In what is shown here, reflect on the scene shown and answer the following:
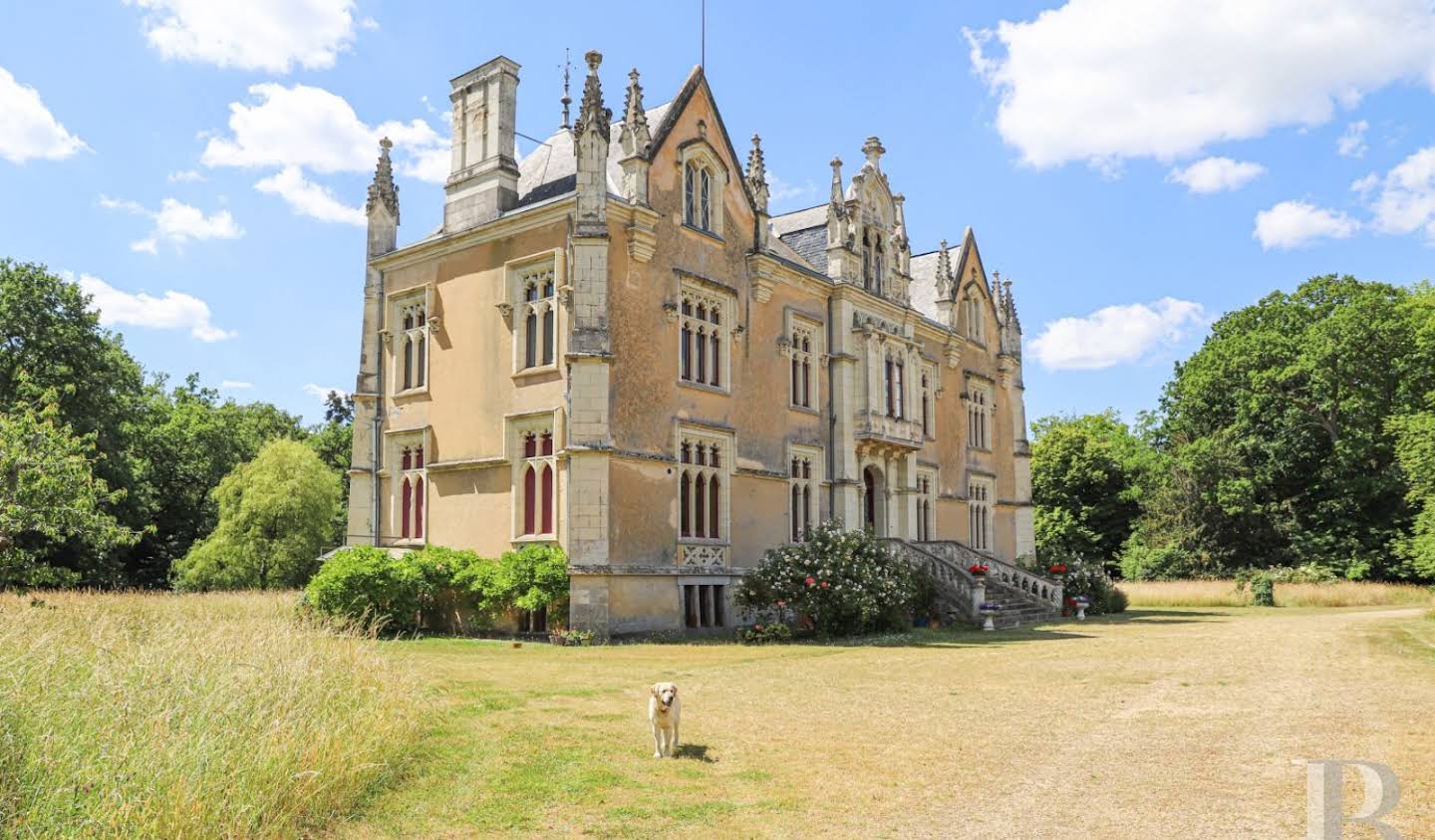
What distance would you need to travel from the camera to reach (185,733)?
7398 mm

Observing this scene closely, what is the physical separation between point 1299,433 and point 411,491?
44234 millimetres

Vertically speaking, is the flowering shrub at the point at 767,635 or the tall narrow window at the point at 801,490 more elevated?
the tall narrow window at the point at 801,490

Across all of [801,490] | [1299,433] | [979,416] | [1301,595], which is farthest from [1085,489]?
[801,490]

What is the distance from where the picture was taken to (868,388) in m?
32.3

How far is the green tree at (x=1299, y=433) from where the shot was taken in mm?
49031

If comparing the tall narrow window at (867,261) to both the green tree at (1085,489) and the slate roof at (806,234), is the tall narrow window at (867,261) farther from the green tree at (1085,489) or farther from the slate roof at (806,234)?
the green tree at (1085,489)

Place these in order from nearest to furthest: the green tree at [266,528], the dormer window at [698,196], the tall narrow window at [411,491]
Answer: the dormer window at [698,196], the tall narrow window at [411,491], the green tree at [266,528]

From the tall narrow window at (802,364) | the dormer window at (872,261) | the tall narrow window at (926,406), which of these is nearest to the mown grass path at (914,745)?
the tall narrow window at (802,364)

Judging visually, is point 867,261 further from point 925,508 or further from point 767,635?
point 767,635

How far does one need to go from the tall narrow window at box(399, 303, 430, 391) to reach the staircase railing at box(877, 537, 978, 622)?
44.2 feet

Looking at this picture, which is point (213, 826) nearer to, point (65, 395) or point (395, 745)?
point (395, 745)

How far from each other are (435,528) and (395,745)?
18318 mm

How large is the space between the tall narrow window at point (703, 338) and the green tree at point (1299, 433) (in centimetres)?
3521

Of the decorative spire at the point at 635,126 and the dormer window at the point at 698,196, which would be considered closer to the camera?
the decorative spire at the point at 635,126
